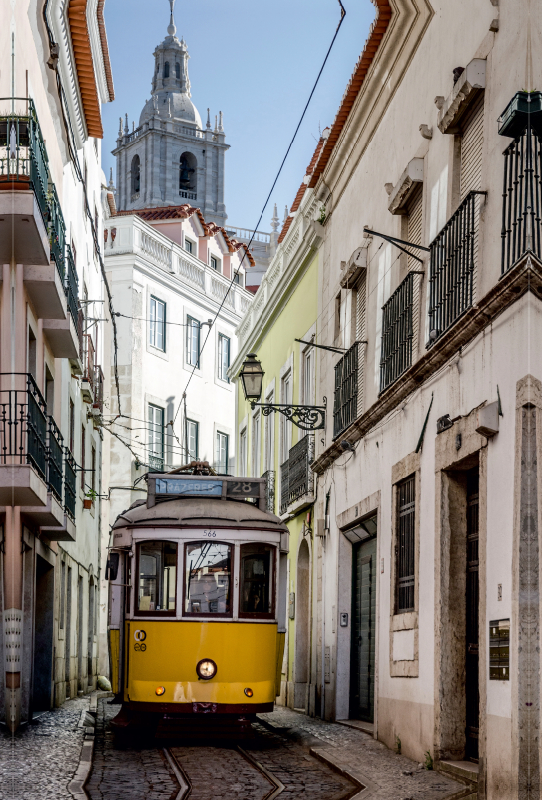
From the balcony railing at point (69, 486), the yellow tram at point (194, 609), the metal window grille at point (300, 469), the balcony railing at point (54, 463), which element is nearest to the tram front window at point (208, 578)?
the yellow tram at point (194, 609)

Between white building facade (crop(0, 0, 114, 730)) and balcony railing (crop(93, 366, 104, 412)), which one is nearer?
white building facade (crop(0, 0, 114, 730))

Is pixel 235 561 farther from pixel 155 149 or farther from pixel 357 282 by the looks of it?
pixel 155 149

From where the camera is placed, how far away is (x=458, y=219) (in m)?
9.80

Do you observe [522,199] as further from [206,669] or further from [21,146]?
[21,146]

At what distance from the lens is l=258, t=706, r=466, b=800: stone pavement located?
8.59 metres

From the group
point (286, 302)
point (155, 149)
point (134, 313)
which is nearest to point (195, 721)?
point (286, 302)

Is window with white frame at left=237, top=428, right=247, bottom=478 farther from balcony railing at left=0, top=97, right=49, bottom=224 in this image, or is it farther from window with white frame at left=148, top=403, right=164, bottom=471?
balcony railing at left=0, top=97, right=49, bottom=224

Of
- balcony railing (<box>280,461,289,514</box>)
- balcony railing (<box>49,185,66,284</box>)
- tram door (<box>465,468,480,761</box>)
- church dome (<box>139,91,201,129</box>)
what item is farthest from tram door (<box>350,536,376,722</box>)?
church dome (<box>139,91,201,129</box>)

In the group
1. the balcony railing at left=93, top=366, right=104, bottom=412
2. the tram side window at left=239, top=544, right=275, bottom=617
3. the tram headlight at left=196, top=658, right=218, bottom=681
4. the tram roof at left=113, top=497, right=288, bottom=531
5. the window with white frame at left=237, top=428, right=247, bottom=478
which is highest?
the balcony railing at left=93, top=366, right=104, bottom=412

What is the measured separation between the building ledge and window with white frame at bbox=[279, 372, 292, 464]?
411 inches

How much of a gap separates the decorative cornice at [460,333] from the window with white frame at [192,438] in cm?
1876

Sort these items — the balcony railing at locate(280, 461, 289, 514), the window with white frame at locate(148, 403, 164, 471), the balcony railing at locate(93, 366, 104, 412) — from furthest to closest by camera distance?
the window with white frame at locate(148, 403, 164, 471) < the balcony railing at locate(93, 366, 104, 412) < the balcony railing at locate(280, 461, 289, 514)

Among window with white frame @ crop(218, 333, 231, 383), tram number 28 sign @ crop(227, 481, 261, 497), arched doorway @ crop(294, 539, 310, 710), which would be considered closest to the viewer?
tram number 28 sign @ crop(227, 481, 261, 497)

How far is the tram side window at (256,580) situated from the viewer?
12.1 m
